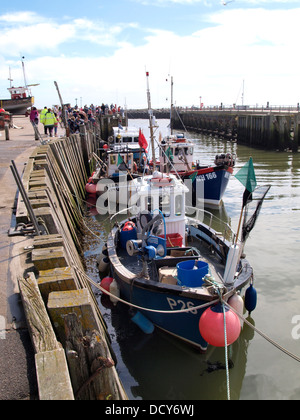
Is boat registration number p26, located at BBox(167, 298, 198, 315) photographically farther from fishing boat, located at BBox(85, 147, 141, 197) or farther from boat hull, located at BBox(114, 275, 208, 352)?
fishing boat, located at BBox(85, 147, 141, 197)

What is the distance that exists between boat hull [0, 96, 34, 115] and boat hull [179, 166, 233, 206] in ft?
87.5

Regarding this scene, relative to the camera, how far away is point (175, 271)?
7594 millimetres

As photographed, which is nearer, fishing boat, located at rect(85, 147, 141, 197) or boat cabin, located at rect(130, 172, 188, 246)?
boat cabin, located at rect(130, 172, 188, 246)

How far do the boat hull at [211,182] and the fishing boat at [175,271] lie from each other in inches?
259

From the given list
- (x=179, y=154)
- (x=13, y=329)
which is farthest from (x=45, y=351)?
(x=179, y=154)

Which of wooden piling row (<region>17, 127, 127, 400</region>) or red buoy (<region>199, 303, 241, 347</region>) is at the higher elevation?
wooden piling row (<region>17, 127, 127, 400</region>)

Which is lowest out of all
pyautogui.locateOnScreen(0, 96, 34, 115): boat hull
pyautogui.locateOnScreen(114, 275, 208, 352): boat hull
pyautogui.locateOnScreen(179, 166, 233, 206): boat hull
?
pyautogui.locateOnScreen(114, 275, 208, 352): boat hull

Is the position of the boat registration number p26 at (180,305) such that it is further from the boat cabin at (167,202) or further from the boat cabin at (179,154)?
the boat cabin at (179,154)

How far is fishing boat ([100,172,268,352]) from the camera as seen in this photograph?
625 cm

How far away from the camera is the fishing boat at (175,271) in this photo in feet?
20.5
